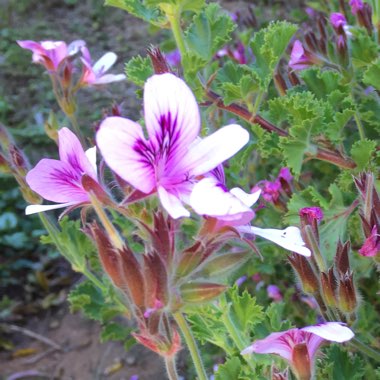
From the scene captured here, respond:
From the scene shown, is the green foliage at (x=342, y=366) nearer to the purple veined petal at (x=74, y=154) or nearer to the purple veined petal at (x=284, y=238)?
the purple veined petal at (x=284, y=238)

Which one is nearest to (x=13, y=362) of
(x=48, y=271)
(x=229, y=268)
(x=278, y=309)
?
(x=48, y=271)

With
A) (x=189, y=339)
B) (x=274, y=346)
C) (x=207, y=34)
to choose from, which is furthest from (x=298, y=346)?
(x=207, y=34)

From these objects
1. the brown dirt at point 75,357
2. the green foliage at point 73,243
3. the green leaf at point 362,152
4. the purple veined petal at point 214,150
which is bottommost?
the brown dirt at point 75,357

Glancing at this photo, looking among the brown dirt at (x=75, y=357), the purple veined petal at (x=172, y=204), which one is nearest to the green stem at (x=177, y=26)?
the purple veined petal at (x=172, y=204)

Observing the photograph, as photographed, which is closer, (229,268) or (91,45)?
(229,268)

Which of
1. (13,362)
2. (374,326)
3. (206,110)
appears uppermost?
(206,110)

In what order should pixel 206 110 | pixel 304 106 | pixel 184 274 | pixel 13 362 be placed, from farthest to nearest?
pixel 13 362 → pixel 206 110 → pixel 304 106 → pixel 184 274

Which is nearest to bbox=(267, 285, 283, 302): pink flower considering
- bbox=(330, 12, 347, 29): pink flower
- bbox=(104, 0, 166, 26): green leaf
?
bbox=(330, 12, 347, 29): pink flower

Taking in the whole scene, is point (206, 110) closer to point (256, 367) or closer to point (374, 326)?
point (256, 367)
